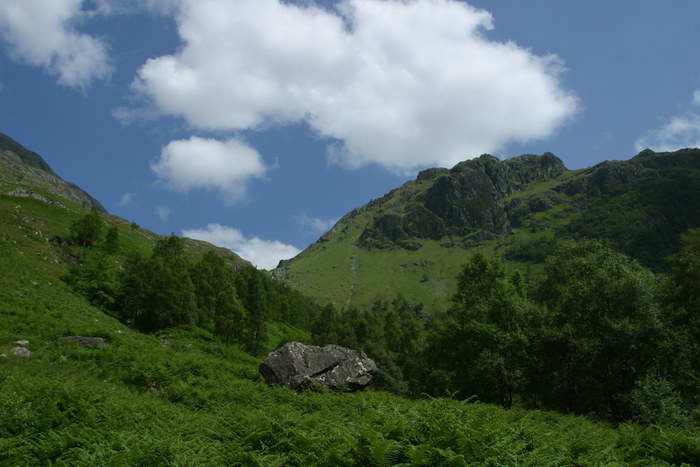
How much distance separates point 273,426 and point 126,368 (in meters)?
16.5

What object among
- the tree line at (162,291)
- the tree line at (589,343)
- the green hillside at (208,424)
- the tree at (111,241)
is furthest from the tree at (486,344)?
the tree at (111,241)

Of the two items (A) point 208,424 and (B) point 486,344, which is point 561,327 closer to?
(B) point 486,344

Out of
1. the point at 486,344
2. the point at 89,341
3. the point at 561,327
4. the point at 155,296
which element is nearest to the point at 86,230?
the point at 155,296

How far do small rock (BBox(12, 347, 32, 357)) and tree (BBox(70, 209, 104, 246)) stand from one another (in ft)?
163

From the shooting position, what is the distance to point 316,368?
29234 millimetres

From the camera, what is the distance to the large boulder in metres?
28.1

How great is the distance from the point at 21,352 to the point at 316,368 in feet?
61.3

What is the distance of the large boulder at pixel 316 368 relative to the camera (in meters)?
28.1

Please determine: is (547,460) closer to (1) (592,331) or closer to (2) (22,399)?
(2) (22,399)

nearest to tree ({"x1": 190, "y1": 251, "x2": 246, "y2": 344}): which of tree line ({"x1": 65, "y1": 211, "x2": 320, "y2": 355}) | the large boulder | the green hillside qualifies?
tree line ({"x1": 65, "y1": 211, "x2": 320, "y2": 355})

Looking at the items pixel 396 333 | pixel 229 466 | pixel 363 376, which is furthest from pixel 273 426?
pixel 396 333

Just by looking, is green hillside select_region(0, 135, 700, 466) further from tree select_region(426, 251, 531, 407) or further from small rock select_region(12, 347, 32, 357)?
tree select_region(426, 251, 531, 407)

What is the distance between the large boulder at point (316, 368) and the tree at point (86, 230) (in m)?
50.4

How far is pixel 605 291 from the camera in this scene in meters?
26.4
